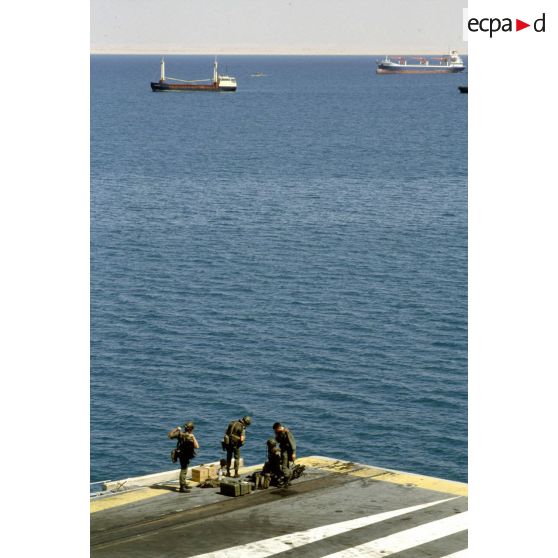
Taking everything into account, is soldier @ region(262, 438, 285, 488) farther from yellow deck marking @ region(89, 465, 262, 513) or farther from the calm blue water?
the calm blue water

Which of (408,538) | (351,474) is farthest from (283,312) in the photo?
(408,538)

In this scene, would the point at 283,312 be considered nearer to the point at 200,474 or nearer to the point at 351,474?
the point at 351,474

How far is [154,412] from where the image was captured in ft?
165

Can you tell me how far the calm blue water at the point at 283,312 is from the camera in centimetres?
4819

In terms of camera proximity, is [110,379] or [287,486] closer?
[287,486]

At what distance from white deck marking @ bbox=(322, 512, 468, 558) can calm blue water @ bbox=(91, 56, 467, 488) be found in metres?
19.3

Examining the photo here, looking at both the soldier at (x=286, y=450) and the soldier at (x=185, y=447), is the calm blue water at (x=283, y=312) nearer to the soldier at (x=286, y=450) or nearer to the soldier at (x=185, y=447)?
the soldier at (x=185, y=447)

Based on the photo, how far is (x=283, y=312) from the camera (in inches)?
2670

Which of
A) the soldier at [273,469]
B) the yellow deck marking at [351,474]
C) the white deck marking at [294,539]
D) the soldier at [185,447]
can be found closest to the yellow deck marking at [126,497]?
the yellow deck marking at [351,474]

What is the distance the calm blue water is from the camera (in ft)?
158
